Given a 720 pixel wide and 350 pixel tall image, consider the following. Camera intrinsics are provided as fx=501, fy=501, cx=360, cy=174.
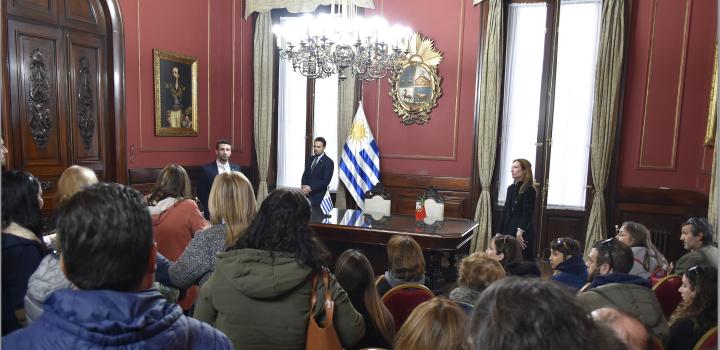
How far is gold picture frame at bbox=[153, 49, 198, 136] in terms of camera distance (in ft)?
20.1

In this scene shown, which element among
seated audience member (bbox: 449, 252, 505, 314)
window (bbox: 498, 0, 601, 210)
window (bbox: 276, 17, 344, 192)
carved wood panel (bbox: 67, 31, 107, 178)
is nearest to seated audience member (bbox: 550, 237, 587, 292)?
seated audience member (bbox: 449, 252, 505, 314)

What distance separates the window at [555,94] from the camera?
18.7 feet

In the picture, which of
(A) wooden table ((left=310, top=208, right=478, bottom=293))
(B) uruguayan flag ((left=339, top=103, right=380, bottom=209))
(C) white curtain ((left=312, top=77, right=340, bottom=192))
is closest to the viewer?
(A) wooden table ((left=310, top=208, right=478, bottom=293))

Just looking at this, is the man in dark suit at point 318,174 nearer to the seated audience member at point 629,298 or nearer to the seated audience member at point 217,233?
the seated audience member at point 217,233

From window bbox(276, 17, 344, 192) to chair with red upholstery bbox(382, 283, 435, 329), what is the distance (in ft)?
14.3

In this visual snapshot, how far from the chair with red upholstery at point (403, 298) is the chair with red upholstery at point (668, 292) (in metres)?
1.37

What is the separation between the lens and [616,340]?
37.7 inches

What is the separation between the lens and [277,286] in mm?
1613

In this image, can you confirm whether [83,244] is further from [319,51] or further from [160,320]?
[319,51]

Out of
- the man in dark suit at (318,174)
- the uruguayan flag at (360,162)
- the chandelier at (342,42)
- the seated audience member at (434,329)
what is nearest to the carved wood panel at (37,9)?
the chandelier at (342,42)

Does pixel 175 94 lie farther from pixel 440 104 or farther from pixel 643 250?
pixel 643 250

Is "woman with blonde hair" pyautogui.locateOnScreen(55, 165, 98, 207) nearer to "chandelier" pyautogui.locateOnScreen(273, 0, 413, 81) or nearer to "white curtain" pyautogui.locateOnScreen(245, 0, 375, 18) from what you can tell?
"chandelier" pyautogui.locateOnScreen(273, 0, 413, 81)

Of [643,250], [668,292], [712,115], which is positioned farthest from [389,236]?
[712,115]

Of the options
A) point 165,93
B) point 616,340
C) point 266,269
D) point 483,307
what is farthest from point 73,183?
point 165,93
